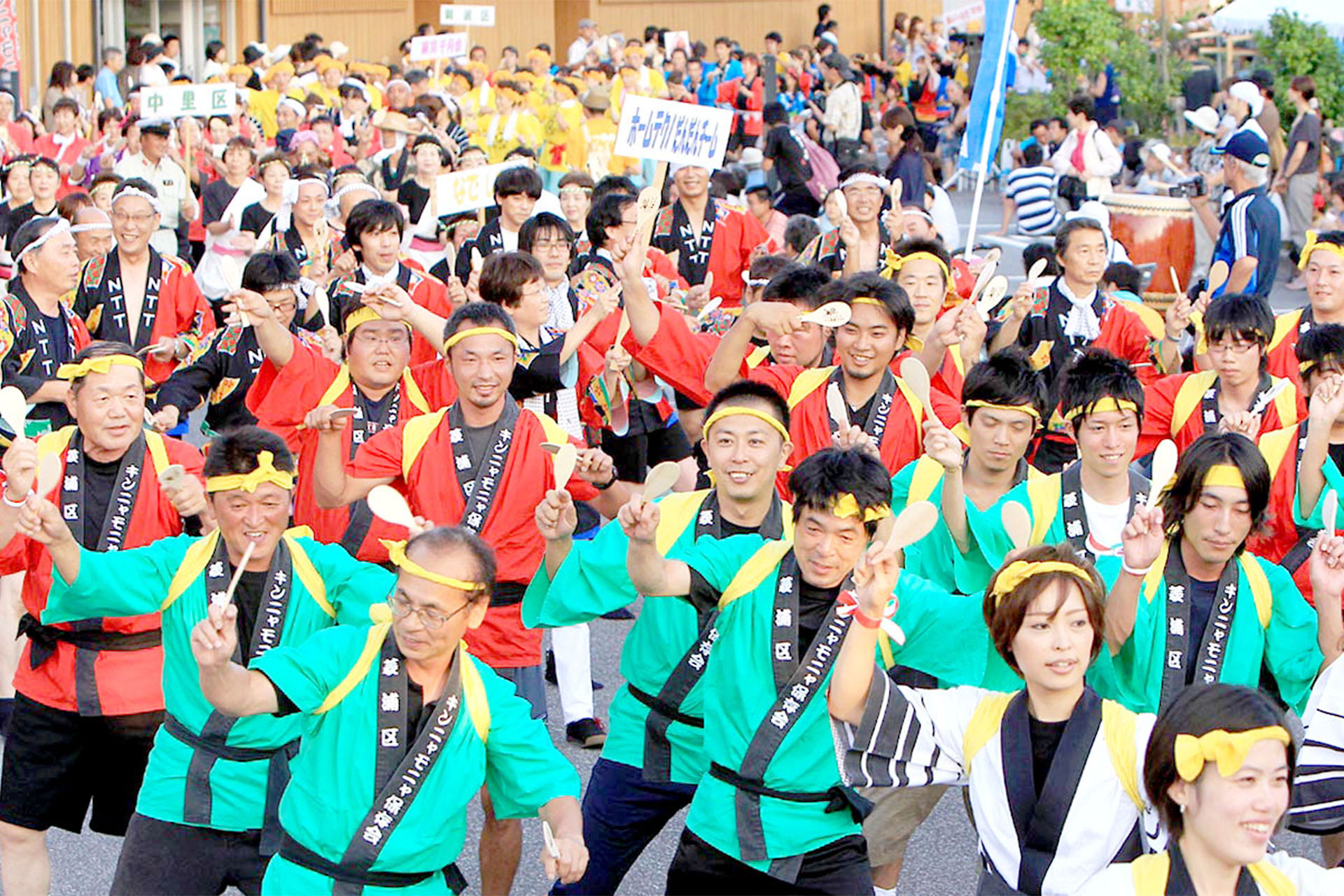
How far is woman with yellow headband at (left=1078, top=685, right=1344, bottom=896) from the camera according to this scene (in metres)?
2.96

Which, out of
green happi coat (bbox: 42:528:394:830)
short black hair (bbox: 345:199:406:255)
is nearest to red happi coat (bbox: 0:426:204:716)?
green happi coat (bbox: 42:528:394:830)

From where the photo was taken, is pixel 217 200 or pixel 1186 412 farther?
pixel 217 200

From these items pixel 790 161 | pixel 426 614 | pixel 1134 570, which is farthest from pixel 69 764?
pixel 790 161

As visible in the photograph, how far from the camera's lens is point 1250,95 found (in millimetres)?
14305

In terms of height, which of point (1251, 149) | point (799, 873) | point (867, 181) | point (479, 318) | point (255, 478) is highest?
point (1251, 149)

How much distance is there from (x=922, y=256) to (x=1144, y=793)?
3783 millimetres

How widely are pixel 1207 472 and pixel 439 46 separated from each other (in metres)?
14.1

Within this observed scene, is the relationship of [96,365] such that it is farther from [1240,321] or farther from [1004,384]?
[1240,321]

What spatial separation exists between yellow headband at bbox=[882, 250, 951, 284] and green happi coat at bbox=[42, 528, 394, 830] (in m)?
3.09

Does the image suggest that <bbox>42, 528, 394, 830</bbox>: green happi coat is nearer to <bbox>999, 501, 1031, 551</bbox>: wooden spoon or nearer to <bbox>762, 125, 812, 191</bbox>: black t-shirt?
<bbox>999, 501, 1031, 551</bbox>: wooden spoon

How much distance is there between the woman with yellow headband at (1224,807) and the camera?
9.73ft

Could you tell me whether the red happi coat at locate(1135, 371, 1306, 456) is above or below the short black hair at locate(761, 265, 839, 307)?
below

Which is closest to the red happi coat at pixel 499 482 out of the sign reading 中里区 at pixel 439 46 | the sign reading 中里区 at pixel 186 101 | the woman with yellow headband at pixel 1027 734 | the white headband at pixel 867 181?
the woman with yellow headband at pixel 1027 734

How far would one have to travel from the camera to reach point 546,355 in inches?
253
